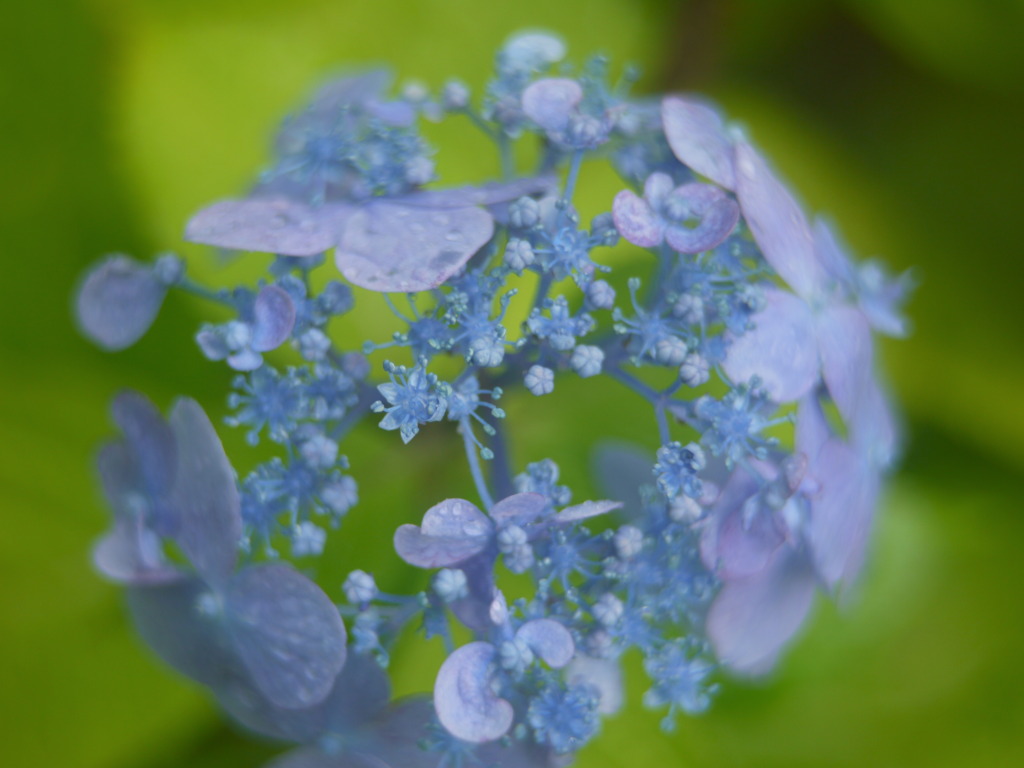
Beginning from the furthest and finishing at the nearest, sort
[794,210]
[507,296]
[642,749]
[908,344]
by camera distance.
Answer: [908,344]
[642,749]
[794,210]
[507,296]

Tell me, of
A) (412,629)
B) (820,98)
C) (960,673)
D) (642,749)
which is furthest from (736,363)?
(820,98)

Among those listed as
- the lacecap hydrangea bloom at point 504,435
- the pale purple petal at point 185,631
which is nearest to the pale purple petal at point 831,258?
the lacecap hydrangea bloom at point 504,435

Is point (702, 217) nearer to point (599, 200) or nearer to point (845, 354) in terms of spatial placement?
point (845, 354)

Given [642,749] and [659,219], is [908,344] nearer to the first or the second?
[642,749]

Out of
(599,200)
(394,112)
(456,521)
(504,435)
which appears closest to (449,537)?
(456,521)

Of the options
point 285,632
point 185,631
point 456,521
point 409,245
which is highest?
point 409,245

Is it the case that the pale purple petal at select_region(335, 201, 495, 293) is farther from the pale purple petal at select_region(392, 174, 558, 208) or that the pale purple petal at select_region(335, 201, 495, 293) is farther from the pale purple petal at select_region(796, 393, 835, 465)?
the pale purple petal at select_region(796, 393, 835, 465)
